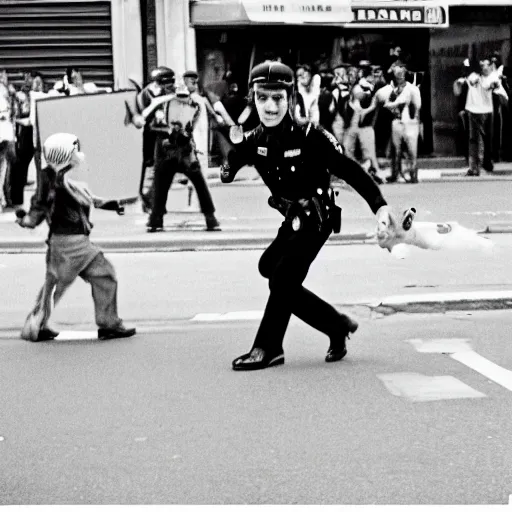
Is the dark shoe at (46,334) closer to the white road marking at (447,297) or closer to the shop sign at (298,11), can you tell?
the white road marking at (447,297)

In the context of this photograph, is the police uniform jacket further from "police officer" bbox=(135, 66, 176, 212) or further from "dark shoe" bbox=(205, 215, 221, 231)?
"police officer" bbox=(135, 66, 176, 212)

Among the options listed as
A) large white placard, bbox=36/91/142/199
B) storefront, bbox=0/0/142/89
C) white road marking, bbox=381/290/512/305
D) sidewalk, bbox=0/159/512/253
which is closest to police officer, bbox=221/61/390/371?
white road marking, bbox=381/290/512/305

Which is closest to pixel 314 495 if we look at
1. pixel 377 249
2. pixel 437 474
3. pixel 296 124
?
pixel 437 474

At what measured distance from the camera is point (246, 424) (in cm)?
602

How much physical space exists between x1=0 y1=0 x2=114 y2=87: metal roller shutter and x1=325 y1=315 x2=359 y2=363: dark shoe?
47.2ft

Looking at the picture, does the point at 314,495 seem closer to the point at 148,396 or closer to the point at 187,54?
the point at 148,396

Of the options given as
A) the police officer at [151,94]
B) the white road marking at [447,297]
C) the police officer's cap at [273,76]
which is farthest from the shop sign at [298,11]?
the police officer's cap at [273,76]

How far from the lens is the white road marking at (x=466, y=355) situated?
22.8ft

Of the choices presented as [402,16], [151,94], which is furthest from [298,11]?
[151,94]

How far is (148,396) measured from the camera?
6672mm

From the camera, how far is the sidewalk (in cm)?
1348

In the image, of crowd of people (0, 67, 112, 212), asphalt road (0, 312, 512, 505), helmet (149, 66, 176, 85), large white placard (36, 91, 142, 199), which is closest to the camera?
asphalt road (0, 312, 512, 505)

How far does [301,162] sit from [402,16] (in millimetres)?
14807

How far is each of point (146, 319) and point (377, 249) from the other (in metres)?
4.44
